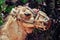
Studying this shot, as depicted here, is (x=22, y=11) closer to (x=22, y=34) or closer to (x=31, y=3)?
(x=22, y=34)

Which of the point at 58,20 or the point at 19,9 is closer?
the point at 19,9

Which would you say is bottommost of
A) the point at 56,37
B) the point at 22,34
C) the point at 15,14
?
the point at 56,37

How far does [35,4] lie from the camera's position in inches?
121

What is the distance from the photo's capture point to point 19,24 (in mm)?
2643

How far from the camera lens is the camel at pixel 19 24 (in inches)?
103

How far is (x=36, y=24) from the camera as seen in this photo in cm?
266

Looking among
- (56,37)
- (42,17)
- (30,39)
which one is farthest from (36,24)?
(56,37)

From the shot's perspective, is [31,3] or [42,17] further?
[31,3]

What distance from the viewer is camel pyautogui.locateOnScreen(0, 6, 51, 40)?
2625mm

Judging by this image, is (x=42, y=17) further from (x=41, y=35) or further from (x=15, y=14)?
(x=41, y=35)

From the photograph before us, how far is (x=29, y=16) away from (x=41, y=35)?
0.55 meters

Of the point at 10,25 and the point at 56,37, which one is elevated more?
the point at 10,25

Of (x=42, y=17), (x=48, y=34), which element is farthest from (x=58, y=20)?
(x=42, y=17)

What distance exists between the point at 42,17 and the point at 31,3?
16.7 inches
